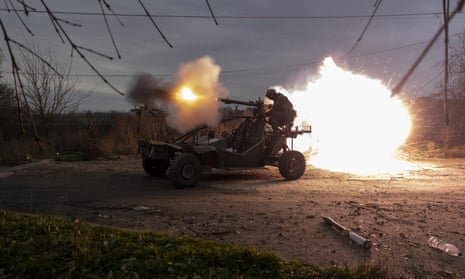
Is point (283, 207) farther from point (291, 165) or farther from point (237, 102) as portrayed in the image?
point (237, 102)

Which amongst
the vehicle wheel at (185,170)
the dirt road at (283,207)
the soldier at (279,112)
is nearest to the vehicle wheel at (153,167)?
the dirt road at (283,207)

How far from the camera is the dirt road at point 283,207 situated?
19.8 feet

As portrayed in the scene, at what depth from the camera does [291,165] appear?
13070 millimetres

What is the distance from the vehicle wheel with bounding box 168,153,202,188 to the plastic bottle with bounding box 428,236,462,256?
20.5 feet

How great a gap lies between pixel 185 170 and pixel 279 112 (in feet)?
13.0

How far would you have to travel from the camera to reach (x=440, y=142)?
2533 cm

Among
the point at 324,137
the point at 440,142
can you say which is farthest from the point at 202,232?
the point at 440,142

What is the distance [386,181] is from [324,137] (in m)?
9.87

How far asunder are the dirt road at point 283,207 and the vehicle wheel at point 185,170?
25 cm

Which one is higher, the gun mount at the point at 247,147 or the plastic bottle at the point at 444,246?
the gun mount at the point at 247,147

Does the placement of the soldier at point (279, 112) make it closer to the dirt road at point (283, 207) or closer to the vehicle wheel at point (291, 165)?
the vehicle wheel at point (291, 165)

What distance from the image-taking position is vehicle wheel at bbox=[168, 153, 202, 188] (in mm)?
11070

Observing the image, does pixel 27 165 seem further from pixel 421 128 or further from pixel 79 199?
pixel 421 128

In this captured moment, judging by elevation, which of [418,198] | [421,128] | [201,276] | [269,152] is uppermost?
[421,128]
